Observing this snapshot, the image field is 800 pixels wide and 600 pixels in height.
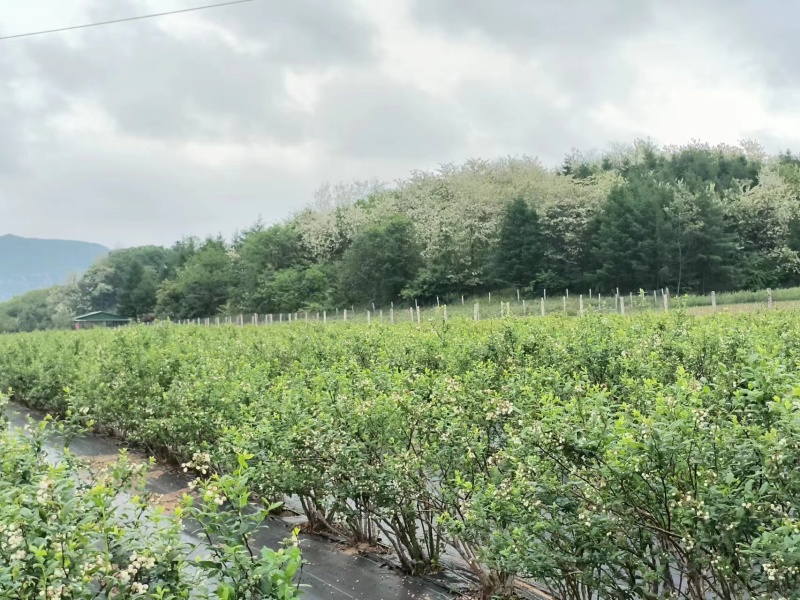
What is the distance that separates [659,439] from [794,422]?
0.45 m

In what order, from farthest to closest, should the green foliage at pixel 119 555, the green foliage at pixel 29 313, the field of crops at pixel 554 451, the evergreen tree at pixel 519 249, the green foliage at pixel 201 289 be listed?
the green foliage at pixel 29 313 → the green foliage at pixel 201 289 → the evergreen tree at pixel 519 249 → the field of crops at pixel 554 451 → the green foliage at pixel 119 555

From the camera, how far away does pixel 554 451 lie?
2.78 metres

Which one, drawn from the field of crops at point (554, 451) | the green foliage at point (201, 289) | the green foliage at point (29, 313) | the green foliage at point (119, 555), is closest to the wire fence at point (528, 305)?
the green foliage at point (201, 289)

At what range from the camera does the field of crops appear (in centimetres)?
236

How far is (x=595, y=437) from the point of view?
2.66 meters

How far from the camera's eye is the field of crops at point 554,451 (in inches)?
93.0

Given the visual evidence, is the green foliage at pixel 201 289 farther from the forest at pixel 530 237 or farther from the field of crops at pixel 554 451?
the field of crops at pixel 554 451

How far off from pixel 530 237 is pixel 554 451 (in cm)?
3391

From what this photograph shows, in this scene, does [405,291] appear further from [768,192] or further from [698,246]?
[768,192]

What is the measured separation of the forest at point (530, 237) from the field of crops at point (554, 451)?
2810cm

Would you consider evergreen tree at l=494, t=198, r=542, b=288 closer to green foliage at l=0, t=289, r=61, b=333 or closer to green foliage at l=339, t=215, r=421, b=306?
green foliage at l=339, t=215, r=421, b=306

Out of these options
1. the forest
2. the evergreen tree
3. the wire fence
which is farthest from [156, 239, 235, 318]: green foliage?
the evergreen tree

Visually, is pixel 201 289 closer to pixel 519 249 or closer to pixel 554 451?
pixel 519 249

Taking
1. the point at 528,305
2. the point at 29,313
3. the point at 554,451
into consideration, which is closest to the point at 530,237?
the point at 528,305
